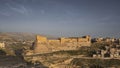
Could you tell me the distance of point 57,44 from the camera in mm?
87250

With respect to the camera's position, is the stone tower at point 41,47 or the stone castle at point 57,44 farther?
the stone castle at point 57,44

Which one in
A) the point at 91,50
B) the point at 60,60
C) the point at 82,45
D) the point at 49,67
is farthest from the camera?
the point at 82,45

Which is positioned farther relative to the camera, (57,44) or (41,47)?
(57,44)

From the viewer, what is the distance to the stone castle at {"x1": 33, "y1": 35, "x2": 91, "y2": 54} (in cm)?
8500

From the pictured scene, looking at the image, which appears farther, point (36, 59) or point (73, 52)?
point (73, 52)

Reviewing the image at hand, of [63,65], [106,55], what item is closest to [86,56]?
[106,55]

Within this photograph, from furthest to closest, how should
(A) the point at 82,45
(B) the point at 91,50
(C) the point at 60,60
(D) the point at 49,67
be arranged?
1. (A) the point at 82,45
2. (B) the point at 91,50
3. (C) the point at 60,60
4. (D) the point at 49,67

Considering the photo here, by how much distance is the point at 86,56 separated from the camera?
75188 millimetres

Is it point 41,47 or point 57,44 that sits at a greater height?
point 57,44

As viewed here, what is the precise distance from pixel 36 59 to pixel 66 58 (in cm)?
857

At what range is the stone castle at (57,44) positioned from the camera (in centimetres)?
8500

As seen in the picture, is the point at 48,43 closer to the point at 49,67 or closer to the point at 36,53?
the point at 36,53

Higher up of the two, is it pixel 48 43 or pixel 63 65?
pixel 48 43

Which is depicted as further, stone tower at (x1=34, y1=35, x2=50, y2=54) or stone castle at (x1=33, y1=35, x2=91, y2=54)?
stone castle at (x1=33, y1=35, x2=91, y2=54)
